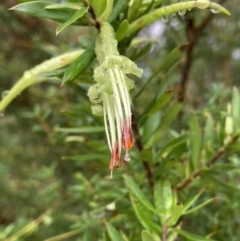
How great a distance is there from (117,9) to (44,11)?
0.29 ft

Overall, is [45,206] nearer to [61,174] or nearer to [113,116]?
[61,174]

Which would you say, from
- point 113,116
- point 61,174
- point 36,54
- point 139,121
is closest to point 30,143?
point 61,174

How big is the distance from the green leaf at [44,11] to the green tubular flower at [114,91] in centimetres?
5

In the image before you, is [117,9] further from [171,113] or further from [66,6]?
[171,113]

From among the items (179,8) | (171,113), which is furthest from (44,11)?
(171,113)

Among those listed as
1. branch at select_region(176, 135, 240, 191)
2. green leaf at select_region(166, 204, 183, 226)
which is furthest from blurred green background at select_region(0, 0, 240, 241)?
green leaf at select_region(166, 204, 183, 226)

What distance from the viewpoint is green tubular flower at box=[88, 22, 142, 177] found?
1.74 ft

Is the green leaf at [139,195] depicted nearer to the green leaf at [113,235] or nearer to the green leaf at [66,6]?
the green leaf at [113,235]

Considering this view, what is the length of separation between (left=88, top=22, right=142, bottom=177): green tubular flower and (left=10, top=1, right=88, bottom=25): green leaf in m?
0.05

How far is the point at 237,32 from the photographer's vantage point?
1352mm

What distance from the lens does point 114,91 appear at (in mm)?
533

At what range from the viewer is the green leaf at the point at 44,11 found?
0.57 m

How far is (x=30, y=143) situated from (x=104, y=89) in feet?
3.03

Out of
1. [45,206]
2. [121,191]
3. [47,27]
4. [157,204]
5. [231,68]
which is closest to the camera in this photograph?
[157,204]
